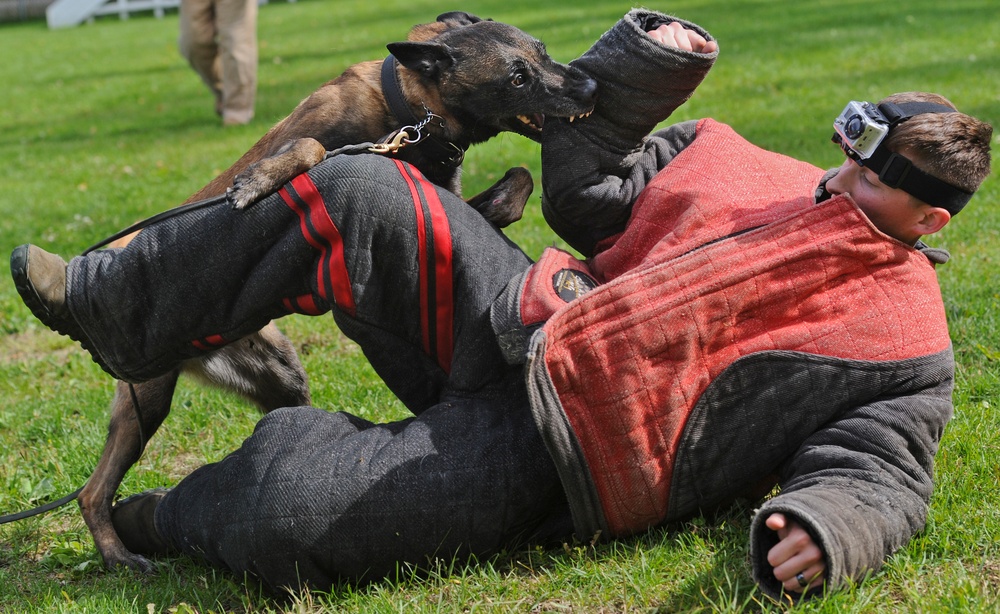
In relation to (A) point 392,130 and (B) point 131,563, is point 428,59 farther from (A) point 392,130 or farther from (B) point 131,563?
(B) point 131,563

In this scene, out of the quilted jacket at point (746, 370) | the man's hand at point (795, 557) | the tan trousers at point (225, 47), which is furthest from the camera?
the tan trousers at point (225, 47)

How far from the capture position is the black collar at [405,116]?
3465 mm

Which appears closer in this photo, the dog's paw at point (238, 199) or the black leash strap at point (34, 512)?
the dog's paw at point (238, 199)

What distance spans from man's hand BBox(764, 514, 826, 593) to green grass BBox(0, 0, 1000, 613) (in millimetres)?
73

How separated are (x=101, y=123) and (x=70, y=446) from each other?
30.1 ft

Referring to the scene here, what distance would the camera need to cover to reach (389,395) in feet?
12.9

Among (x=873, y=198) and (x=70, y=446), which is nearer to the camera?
(x=873, y=198)

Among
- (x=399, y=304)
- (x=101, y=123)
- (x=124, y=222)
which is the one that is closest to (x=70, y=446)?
(x=399, y=304)

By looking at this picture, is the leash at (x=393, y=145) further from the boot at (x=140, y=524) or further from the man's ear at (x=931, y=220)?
the man's ear at (x=931, y=220)

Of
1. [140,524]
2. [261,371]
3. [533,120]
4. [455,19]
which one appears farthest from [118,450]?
[455,19]

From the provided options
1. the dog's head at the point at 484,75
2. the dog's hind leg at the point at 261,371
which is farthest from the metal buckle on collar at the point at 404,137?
the dog's hind leg at the point at 261,371

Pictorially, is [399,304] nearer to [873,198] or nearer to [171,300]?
[171,300]

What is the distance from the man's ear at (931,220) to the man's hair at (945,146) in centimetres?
7

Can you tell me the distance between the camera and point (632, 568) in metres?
2.47
